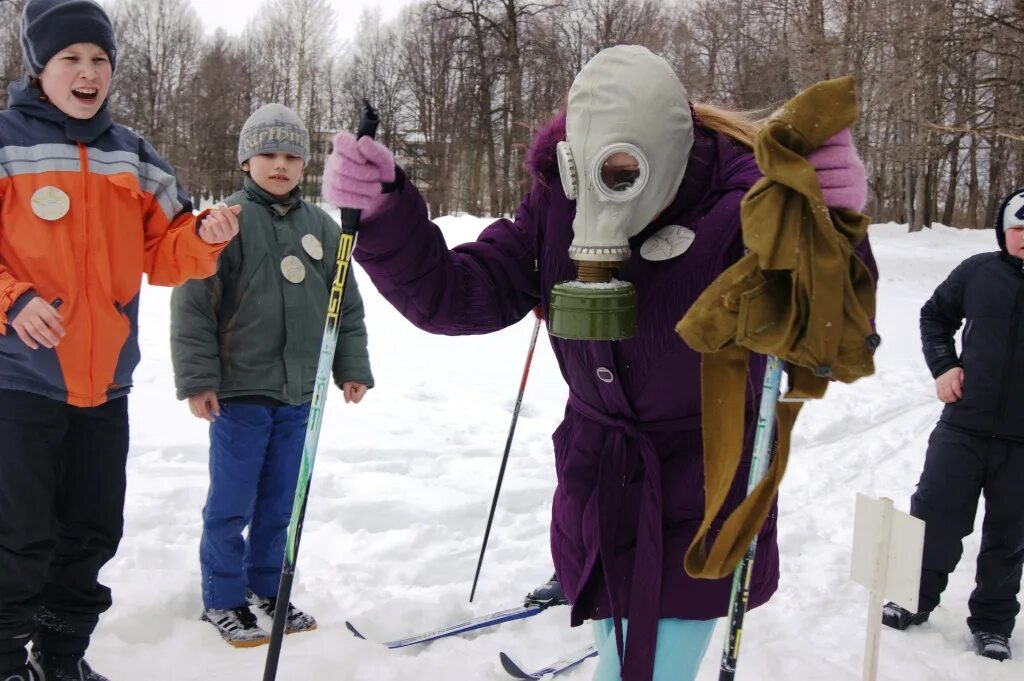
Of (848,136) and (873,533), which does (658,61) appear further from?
(873,533)

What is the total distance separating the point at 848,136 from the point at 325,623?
9.06 feet

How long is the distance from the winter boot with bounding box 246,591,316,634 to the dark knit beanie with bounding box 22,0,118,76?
2.15 meters

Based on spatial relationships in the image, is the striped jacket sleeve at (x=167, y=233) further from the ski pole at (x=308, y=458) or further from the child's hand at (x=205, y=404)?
the ski pole at (x=308, y=458)

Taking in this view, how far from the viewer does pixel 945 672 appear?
318 cm

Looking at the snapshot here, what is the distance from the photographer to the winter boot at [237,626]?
9.88 ft

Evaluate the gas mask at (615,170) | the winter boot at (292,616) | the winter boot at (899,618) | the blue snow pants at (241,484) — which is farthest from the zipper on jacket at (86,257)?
the winter boot at (899,618)

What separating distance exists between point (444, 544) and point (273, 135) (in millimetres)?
2255

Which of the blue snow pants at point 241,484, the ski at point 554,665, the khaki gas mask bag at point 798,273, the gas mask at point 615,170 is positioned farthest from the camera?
the blue snow pants at point 241,484

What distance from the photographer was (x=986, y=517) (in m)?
3.53

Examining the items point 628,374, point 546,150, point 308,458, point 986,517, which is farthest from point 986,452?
point 308,458

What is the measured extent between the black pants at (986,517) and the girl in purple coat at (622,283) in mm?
2030

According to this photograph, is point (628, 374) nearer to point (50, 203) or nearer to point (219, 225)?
point (219, 225)

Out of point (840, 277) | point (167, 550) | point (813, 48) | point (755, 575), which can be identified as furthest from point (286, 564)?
point (813, 48)

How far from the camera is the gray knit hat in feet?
10.4
